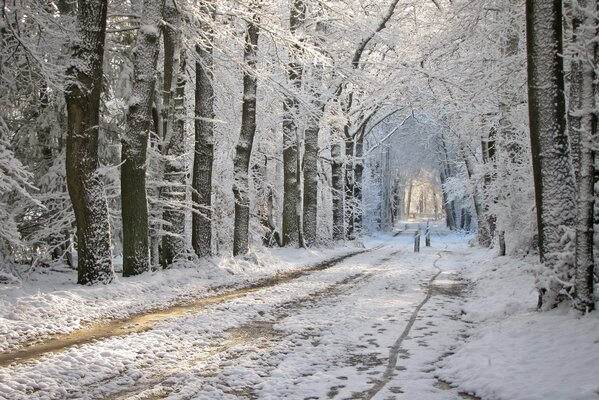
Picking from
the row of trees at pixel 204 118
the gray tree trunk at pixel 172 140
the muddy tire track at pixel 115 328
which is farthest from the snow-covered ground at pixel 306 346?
the gray tree trunk at pixel 172 140

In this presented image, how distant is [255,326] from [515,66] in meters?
8.35

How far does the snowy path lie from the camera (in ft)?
14.1

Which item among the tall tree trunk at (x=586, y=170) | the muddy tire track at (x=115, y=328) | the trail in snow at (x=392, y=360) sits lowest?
the trail in snow at (x=392, y=360)

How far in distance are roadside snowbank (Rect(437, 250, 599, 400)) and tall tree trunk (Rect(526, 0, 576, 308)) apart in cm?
76

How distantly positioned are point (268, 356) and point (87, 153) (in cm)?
555

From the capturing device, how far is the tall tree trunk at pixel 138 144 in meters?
10.0

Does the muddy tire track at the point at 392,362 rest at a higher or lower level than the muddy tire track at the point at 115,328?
lower

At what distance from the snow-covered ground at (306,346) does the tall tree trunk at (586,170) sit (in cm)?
39

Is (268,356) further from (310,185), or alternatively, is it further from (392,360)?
(310,185)

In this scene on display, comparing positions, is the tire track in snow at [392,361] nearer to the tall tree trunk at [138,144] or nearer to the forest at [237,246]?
the forest at [237,246]

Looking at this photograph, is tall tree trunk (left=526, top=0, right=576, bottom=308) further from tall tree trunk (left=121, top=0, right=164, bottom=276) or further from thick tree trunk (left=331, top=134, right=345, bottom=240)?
thick tree trunk (left=331, top=134, right=345, bottom=240)

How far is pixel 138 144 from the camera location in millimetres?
10195

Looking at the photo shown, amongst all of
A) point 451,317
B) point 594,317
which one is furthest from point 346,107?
point 594,317

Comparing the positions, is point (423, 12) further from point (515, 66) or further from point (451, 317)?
point (451, 317)
